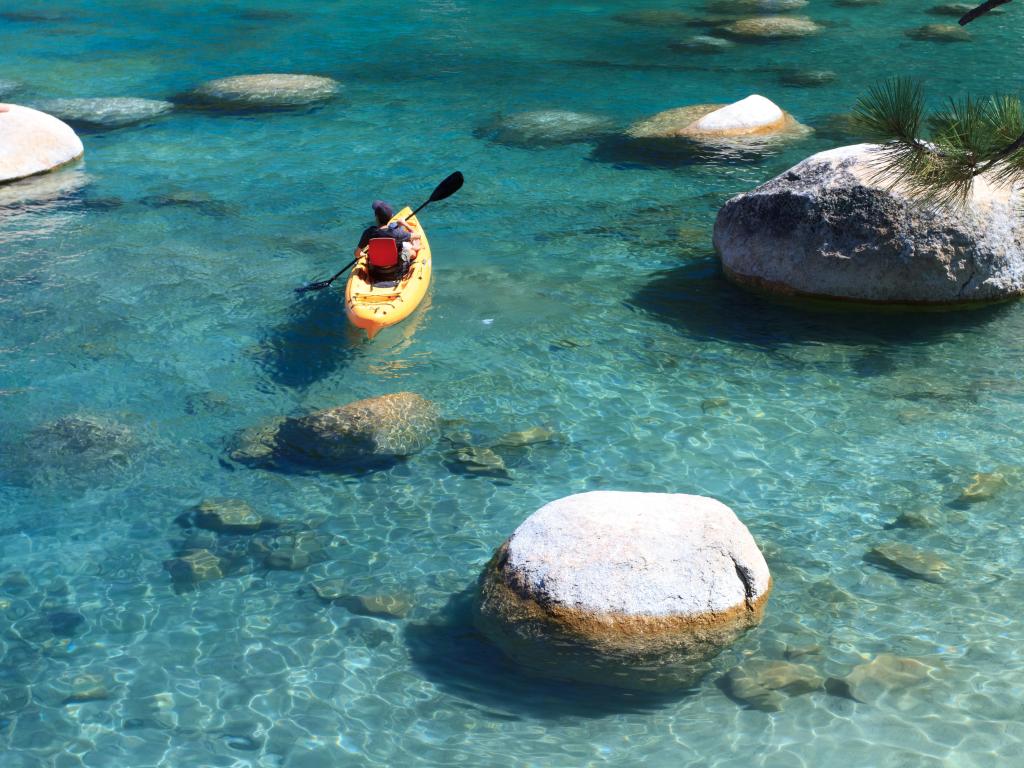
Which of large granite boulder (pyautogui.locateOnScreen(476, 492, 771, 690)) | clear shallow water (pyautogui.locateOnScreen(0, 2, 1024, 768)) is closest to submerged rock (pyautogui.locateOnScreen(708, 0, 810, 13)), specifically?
clear shallow water (pyautogui.locateOnScreen(0, 2, 1024, 768))

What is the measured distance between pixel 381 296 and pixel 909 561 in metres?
5.57

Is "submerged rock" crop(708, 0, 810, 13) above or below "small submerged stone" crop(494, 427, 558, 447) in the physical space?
above

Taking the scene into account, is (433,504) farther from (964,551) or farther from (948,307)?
(948,307)

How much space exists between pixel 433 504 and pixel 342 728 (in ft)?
7.36

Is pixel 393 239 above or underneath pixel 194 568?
above

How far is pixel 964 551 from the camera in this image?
7.36 m

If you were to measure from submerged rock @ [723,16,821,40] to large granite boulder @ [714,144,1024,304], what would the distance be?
12.0m

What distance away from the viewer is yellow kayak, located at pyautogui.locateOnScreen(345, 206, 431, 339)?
1062 centimetres

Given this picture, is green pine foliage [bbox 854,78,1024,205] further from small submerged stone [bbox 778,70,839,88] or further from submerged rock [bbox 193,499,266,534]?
small submerged stone [bbox 778,70,839,88]

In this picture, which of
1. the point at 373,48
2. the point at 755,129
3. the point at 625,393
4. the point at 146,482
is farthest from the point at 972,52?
the point at 146,482

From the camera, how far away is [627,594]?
6352 mm

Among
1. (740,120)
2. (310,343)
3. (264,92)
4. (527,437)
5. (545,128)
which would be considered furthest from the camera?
(264,92)

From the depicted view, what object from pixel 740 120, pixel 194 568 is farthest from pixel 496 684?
pixel 740 120

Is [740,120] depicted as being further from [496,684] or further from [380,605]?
[496,684]
